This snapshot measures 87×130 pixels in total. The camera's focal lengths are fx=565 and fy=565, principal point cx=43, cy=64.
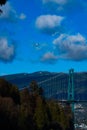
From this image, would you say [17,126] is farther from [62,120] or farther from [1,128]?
[62,120]

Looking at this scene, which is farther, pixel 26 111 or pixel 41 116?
pixel 41 116

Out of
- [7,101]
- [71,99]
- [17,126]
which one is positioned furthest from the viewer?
[71,99]

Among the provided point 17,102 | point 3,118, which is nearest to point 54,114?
point 17,102

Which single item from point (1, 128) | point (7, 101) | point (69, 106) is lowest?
point (1, 128)

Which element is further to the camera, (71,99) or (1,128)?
(71,99)

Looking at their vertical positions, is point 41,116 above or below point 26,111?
above

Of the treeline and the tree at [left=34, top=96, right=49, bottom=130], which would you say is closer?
the treeline

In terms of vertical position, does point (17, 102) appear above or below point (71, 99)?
below

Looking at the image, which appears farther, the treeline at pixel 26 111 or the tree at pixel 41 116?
the tree at pixel 41 116
